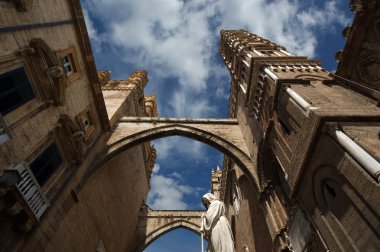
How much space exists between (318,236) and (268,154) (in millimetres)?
3878

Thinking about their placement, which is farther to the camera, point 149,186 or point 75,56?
point 149,186

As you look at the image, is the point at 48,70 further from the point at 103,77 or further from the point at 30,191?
the point at 103,77

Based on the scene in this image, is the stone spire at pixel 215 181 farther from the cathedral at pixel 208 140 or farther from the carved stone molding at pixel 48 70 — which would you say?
the carved stone molding at pixel 48 70

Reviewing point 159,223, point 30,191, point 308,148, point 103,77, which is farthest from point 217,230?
point 103,77

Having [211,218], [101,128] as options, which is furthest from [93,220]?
[211,218]

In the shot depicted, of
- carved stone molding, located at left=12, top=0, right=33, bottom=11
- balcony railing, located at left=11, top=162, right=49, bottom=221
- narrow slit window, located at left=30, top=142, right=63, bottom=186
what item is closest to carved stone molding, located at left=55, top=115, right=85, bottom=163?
narrow slit window, located at left=30, top=142, right=63, bottom=186

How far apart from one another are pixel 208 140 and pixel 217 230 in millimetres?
5941

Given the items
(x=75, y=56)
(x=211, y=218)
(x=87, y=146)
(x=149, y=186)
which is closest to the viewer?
(x=211, y=218)

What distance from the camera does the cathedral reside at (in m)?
5.84

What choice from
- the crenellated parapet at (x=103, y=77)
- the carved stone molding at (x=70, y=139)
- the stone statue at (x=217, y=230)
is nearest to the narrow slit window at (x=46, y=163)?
the carved stone molding at (x=70, y=139)

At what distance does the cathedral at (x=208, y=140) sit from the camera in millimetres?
5836

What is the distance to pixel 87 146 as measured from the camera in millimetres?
10758

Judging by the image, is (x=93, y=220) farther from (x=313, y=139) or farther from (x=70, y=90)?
(x=313, y=139)

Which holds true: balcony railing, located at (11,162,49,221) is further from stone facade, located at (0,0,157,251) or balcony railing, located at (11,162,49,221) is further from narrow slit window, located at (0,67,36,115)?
narrow slit window, located at (0,67,36,115)
